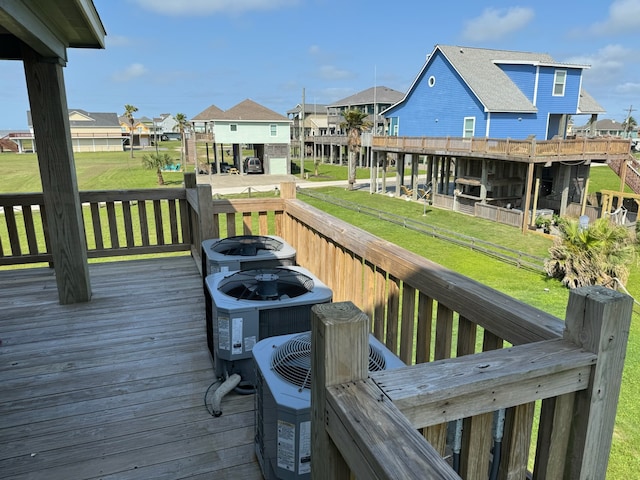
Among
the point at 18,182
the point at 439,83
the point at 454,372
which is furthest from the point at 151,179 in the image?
the point at 454,372

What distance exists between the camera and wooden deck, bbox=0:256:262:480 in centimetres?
206

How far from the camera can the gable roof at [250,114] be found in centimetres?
3281

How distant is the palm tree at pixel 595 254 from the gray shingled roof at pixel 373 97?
30.4 meters

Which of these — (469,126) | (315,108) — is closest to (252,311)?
(469,126)

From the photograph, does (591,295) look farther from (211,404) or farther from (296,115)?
(296,115)

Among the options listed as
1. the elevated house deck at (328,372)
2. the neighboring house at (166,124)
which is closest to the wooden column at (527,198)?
the elevated house deck at (328,372)

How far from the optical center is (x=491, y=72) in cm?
2036

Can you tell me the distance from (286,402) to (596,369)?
953 millimetres

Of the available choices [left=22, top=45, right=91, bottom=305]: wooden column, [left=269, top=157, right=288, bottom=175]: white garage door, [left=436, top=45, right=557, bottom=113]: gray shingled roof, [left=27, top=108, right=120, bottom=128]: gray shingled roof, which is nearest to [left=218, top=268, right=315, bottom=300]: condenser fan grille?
[left=22, top=45, right=91, bottom=305]: wooden column

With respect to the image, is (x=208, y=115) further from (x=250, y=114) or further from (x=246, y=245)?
(x=246, y=245)

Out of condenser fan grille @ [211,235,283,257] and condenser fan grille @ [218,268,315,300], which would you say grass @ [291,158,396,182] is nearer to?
condenser fan grille @ [211,235,283,257]

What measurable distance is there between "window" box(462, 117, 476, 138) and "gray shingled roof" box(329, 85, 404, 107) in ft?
63.7

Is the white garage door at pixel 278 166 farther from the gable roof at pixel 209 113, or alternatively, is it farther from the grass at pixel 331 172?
the gable roof at pixel 209 113

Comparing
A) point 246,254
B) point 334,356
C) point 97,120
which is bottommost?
point 246,254
